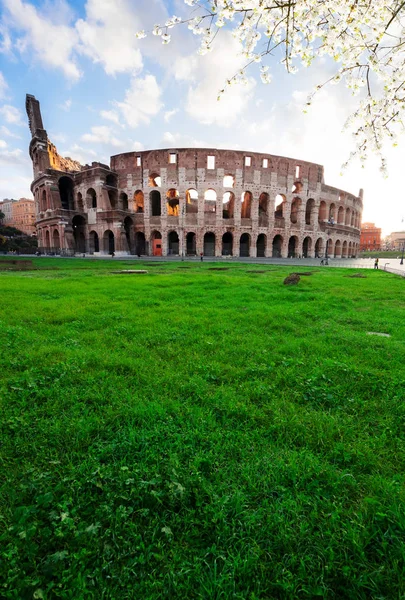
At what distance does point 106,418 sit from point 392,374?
3430mm

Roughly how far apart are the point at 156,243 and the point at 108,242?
7.44 metres

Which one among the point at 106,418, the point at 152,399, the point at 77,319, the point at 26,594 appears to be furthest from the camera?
the point at 77,319

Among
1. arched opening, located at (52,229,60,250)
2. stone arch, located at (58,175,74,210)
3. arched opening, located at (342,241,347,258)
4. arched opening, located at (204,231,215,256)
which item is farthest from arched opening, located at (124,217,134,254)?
arched opening, located at (342,241,347,258)

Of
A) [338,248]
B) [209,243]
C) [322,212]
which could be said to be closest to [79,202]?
[209,243]

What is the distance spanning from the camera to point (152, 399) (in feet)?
9.35

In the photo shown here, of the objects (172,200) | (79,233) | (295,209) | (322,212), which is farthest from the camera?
(322,212)

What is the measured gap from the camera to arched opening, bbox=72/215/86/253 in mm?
43969

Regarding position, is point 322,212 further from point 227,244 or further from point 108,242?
point 108,242

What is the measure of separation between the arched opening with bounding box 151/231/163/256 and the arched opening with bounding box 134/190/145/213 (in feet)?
14.8

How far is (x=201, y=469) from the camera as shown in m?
2.02

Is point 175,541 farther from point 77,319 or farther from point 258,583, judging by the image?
point 77,319

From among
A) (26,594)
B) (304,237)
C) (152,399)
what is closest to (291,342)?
(152,399)

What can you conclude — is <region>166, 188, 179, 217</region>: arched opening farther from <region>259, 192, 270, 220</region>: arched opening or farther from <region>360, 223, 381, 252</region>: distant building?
<region>360, 223, 381, 252</region>: distant building

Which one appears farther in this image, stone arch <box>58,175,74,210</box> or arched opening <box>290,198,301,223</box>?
arched opening <box>290,198,301,223</box>
